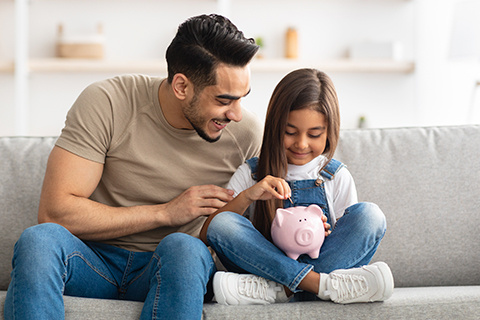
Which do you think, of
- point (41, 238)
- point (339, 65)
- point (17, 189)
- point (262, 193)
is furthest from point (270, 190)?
point (339, 65)

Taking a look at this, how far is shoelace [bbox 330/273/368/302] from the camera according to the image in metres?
1.38

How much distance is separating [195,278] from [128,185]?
504mm

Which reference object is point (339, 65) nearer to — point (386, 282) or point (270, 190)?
point (270, 190)

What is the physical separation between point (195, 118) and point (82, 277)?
552 mm

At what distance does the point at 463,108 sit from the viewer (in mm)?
4121

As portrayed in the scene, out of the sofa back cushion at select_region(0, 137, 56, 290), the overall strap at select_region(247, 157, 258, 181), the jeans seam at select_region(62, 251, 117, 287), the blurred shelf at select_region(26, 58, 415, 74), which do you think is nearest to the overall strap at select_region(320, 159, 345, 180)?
the overall strap at select_region(247, 157, 258, 181)

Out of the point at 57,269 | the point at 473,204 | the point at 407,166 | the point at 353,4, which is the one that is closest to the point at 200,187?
the point at 57,269

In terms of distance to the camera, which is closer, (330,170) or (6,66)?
(330,170)

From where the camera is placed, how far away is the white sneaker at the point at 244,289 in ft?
4.67

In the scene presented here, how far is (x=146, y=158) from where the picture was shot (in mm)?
1733

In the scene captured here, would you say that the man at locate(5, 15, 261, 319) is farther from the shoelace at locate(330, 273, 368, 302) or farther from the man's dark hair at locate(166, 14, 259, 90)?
the shoelace at locate(330, 273, 368, 302)

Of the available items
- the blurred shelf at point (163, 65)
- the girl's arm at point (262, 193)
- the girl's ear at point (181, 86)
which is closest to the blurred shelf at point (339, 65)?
the blurred shelf at point (163, 65)

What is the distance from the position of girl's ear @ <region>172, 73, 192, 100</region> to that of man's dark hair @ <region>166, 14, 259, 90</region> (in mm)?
15

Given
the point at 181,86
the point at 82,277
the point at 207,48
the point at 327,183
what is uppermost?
the point at 207,48
